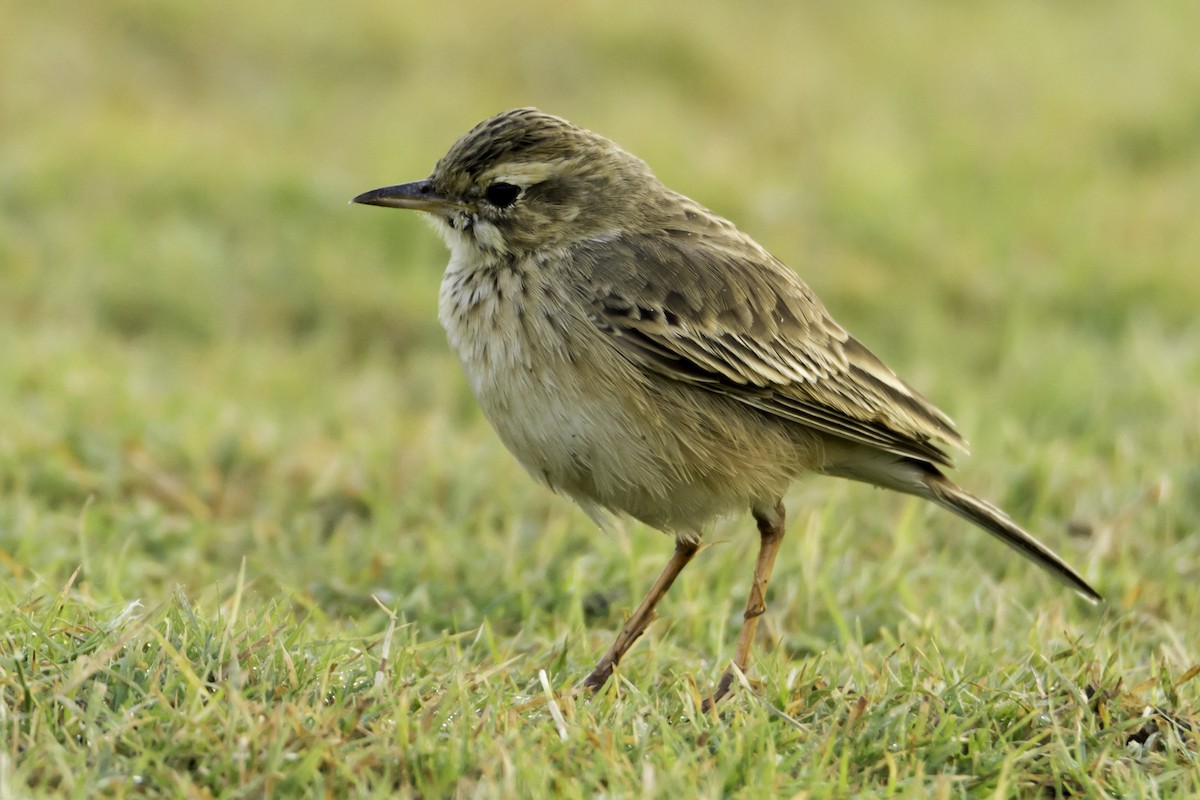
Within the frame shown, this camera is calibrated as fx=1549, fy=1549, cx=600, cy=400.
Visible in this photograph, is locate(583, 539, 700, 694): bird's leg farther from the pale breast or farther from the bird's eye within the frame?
the bird's eye

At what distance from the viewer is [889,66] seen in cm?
1351

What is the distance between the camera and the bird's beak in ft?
17.8

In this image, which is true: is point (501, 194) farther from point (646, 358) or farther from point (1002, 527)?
point (1002, 527)

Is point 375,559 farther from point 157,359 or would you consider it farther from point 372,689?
point 157,359

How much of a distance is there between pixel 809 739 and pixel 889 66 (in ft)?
33.6

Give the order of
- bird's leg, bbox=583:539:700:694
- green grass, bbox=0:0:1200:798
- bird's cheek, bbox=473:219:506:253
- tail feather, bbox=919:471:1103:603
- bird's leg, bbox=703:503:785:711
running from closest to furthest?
green grass, bbox=0:0:1200:798, bird's leg, bbox=583:539:700:694, bird's leg, bbox=703:503:785:711, bird's cheek, bbox=473:219:506:253, tail feather, bbox=919:471:1103:603

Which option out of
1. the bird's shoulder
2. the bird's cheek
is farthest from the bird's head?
the bird's shoulder

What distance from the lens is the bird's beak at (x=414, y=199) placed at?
214 inches

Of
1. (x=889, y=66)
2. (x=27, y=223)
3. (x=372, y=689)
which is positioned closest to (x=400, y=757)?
(x=372, y=689)

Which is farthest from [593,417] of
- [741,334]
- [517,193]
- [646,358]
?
[517,193]

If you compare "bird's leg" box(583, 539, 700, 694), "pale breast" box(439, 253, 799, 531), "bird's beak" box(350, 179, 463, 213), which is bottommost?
"bird's leg" box(583, 539, 700, 694)

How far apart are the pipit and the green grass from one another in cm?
54

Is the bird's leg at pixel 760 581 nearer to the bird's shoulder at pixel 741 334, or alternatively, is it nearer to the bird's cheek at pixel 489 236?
the bird's shoulder at pixel 741 334

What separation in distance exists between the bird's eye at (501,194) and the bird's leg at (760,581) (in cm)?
139
